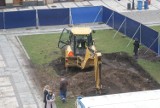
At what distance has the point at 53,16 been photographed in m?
34.6

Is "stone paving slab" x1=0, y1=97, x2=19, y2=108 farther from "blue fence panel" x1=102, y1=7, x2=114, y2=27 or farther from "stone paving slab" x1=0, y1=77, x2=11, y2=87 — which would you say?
"blue fence panel" x1=102, y1=7, x2=114, y2=27

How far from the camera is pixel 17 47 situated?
29.4 m

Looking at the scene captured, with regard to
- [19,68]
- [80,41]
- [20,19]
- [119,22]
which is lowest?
[19,68]

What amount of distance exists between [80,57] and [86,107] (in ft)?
32.8

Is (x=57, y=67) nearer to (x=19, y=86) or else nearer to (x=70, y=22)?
(x=19, y=86)

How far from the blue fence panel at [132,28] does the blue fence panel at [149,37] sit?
0.75 meters

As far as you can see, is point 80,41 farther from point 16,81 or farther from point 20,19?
point 20,19

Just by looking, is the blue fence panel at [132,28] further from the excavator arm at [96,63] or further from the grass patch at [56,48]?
the excavator arm at [96,63]

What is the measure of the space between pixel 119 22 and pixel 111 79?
10441 millimetres

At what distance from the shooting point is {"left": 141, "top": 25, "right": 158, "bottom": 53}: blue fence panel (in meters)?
→ 27.1

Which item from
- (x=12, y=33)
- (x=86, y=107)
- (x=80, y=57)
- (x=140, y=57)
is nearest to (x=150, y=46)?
(x=140, y=57)

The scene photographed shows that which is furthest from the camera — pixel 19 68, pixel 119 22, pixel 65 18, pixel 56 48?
pixel 65 18

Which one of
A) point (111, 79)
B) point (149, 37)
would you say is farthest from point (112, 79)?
point (149, 37)

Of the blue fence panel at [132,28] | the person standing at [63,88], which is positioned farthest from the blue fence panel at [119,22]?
the person standing at [63,88]
